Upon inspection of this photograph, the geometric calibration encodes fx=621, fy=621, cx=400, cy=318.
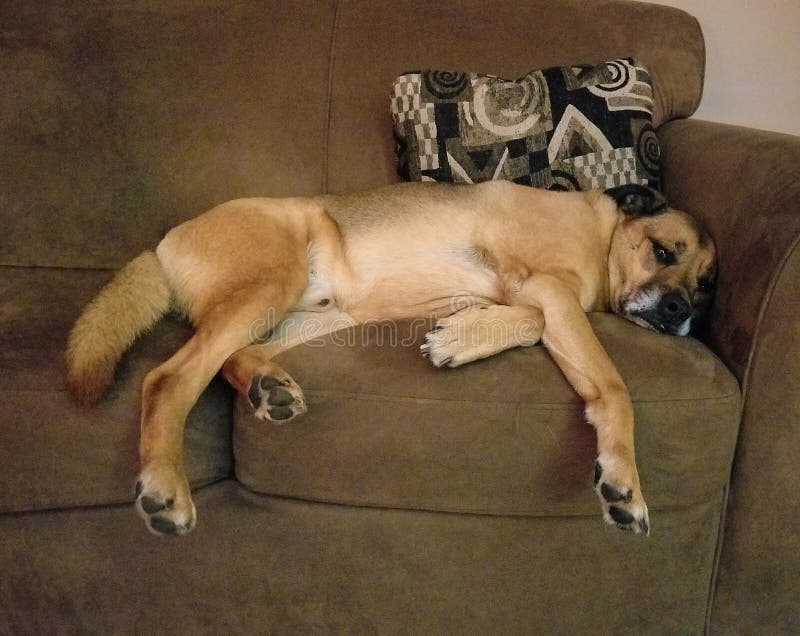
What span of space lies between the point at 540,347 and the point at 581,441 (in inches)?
10.4

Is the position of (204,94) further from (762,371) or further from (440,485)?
(762,371)

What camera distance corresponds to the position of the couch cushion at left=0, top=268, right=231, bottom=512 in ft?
4.11

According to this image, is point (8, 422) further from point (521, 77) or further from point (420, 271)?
point (521, 77)

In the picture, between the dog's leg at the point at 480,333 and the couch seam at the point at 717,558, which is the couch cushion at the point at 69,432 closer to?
the dog's leg at the point at 480,333

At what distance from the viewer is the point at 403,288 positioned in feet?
5.96

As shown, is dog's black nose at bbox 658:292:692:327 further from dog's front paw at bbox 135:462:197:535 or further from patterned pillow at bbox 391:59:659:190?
dog's front paw at bbox 135:462:197:535

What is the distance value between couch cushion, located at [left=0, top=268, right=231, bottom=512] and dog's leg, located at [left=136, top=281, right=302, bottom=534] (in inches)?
2.4

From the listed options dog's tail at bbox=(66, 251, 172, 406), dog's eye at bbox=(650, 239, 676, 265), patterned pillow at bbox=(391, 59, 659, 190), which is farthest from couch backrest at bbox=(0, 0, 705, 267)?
dog's eye at bbox=(650, 239, 676, 265)

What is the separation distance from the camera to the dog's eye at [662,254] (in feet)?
5.70

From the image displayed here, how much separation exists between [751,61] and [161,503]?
2.78 metres

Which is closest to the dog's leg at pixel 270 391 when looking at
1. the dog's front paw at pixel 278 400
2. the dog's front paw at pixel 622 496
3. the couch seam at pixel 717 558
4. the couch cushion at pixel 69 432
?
the dog's front paw at pixel 278 400

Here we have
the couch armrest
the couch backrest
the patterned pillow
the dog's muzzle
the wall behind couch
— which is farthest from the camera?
the wall behind couch

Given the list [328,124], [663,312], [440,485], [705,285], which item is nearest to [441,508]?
[440,485]

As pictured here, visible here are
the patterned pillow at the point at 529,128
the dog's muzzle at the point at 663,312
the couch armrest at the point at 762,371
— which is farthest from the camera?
the patterned pillow at the point at 529,128
